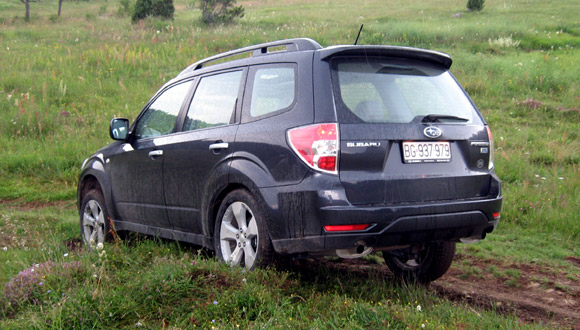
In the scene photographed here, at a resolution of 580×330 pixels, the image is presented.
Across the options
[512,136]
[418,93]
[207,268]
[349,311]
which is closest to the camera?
[349,311]

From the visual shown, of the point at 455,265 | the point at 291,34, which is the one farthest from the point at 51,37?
the point at 455,265

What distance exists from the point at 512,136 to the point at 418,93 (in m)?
7.01

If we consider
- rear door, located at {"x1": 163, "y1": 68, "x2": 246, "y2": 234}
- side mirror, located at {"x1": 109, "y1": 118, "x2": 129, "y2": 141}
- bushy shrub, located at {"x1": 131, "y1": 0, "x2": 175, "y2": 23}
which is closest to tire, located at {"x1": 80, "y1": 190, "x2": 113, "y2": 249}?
side mirror, located at {"x1": 109, "y1": 118, "x2": 129, "y2": 141}

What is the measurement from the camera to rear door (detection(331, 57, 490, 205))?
3736 mm

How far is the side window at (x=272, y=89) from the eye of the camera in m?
4.15

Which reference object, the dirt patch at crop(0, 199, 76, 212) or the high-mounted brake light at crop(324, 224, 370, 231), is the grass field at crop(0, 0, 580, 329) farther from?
the high-mounted brake light at crop(324, 224, 370, 231)

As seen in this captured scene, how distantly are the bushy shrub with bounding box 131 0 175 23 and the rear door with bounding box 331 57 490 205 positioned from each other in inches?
912

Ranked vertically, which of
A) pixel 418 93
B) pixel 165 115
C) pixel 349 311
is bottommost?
pixel 349 311

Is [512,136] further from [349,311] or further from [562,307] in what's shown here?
[349,311]

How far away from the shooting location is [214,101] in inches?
193

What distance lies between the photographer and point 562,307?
437cm

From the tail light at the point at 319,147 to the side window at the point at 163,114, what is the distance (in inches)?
75.4

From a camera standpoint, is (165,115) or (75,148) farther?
(75,148)

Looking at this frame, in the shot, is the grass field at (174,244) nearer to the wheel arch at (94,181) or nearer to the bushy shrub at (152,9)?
the wheel arch at (94,181)
